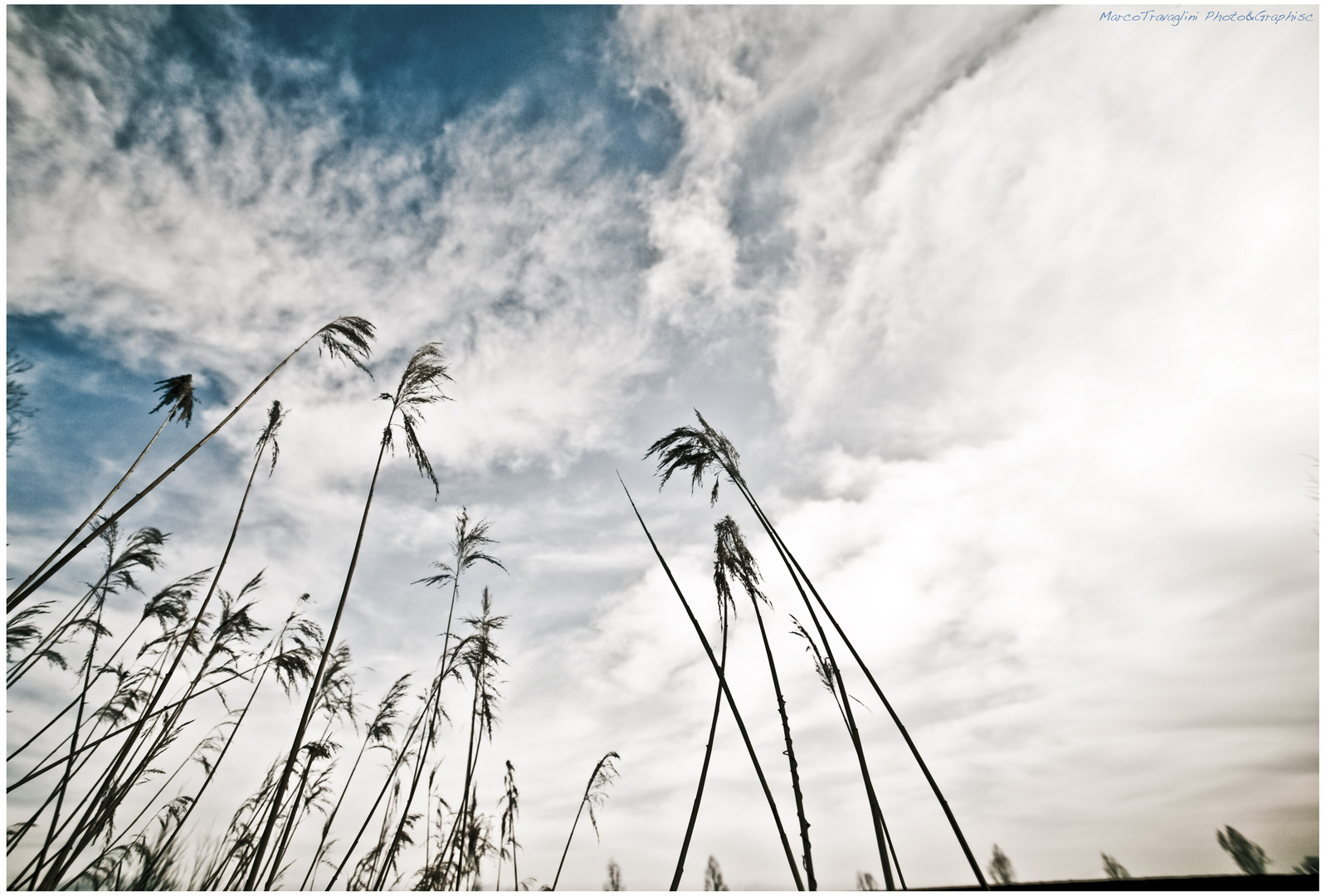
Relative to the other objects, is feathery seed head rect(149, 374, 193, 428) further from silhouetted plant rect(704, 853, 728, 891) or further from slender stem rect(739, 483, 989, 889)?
silhouetted plant rect(704, 853, 728, 891)

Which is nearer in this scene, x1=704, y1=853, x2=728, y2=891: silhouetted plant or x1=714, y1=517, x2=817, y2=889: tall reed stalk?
x1=714, y1=517, x2=817, y2=889: tall reed stalk

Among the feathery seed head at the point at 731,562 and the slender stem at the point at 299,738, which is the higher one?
the feathery seed head at the point at 731,562

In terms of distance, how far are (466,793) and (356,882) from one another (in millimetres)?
7536

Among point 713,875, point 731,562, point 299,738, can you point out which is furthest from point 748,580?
point 713,875

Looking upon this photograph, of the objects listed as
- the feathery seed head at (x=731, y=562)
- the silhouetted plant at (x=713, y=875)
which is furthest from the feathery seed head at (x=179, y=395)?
the silhouetted plant at (x=713, y=875)

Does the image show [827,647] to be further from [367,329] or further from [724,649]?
[367,329]

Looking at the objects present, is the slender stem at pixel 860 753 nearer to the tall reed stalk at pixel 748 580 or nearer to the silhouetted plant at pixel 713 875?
the tall reed stalk at pixel 748 580

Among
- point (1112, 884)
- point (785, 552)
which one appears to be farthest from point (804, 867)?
point (1112, 884)

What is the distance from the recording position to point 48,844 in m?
4.11

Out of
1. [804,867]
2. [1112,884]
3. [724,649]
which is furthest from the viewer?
[724,649]

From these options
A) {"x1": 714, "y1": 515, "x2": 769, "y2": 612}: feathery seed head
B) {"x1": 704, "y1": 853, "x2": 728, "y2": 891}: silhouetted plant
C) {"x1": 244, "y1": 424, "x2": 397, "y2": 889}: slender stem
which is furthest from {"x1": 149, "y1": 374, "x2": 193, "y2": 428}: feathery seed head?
{"x1": 704, "y1": 853, "x2": 728, "y2": 891}: silhouetted plant

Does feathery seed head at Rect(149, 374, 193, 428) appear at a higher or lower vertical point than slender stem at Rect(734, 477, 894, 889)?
higher

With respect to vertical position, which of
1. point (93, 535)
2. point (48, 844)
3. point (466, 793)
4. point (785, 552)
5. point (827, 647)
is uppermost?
point (785, 552)

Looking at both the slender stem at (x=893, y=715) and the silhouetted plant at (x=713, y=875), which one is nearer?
the slender stem at (x=893, y=715)
